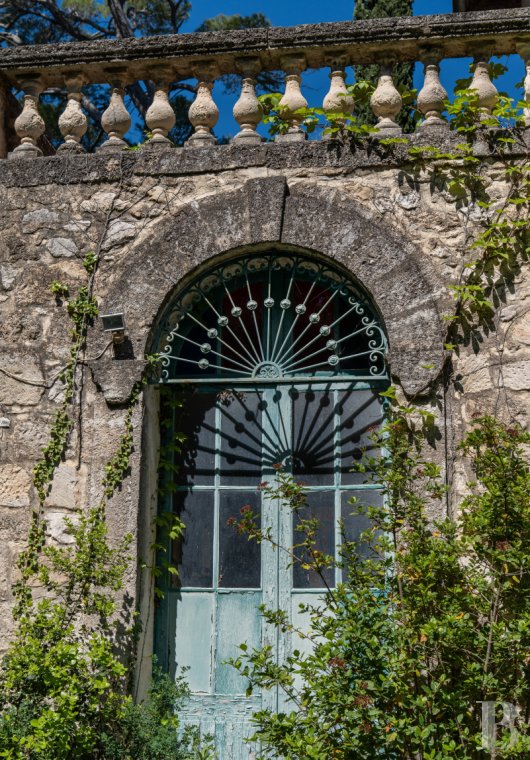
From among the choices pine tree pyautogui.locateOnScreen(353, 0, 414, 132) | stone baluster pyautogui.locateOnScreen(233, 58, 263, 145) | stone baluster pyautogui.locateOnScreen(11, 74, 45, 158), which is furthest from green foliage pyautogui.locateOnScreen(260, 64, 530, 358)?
pine tree pyautogui.locateOnScreen(353, 0, 414, 132)

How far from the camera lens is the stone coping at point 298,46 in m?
5.52

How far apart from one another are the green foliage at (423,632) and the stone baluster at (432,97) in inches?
68.5

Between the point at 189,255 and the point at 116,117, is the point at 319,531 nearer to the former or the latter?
the point at 189,255

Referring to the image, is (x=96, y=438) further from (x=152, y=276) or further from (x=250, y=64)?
(x=250, y=64)

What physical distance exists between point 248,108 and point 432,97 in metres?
1.05

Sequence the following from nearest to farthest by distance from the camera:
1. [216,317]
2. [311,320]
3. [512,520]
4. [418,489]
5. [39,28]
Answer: [512,520] < [418,489] < [311,320] < [216,317] < [39,28]

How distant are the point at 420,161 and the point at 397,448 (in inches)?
65.7

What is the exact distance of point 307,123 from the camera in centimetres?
564

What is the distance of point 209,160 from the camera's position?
18.5 ft

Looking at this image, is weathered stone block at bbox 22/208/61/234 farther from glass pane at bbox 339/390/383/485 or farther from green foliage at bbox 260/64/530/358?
glass pane at bbox 339/390/383/485

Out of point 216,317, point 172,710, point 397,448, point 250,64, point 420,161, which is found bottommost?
point 172,710

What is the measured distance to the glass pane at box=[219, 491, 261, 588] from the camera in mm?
5500

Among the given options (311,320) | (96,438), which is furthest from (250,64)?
(96,438)

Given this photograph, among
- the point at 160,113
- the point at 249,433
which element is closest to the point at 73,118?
the point at 160,113
